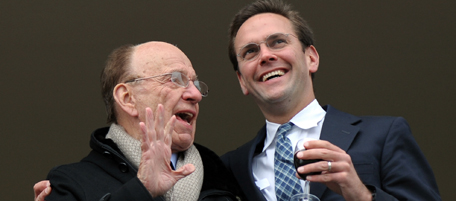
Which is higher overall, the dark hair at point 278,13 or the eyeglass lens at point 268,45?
the dark hair at point 278,13

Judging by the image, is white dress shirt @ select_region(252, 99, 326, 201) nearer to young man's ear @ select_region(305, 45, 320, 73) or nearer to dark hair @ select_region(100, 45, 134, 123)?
young man's ear @ select_region(305, 45, 320, 73)

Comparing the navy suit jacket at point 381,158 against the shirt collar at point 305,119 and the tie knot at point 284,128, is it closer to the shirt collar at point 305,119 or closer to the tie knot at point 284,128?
the shirt collar at point 305,119

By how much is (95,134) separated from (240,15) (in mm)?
1129

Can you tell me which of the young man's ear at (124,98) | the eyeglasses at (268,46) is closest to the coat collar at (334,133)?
the eyeglasses at (268,46)

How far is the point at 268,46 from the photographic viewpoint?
305 cm

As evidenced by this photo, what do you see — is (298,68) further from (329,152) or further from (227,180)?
(329,152)

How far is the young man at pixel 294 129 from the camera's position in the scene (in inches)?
100

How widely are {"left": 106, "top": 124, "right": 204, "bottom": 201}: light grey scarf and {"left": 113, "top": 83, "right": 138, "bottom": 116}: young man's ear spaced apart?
10 centimetres

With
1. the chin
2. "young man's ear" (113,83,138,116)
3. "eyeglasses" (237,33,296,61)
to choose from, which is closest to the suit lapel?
"eyeglasses" (237,33,296,61)

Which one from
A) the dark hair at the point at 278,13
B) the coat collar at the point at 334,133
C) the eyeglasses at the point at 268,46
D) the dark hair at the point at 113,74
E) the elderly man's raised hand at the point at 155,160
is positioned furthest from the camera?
the dark hair at the point at 278,13

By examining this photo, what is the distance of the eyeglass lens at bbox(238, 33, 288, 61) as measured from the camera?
3.06 m

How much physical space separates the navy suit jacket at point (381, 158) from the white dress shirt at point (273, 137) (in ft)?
0.19

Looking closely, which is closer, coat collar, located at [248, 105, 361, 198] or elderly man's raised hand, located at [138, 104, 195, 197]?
elderly man's raised hand, located at [138, 104, 195, 197]

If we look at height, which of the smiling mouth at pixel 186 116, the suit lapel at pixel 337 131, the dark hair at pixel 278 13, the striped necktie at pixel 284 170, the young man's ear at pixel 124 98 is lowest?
the striped necktie at pixel 284 170
